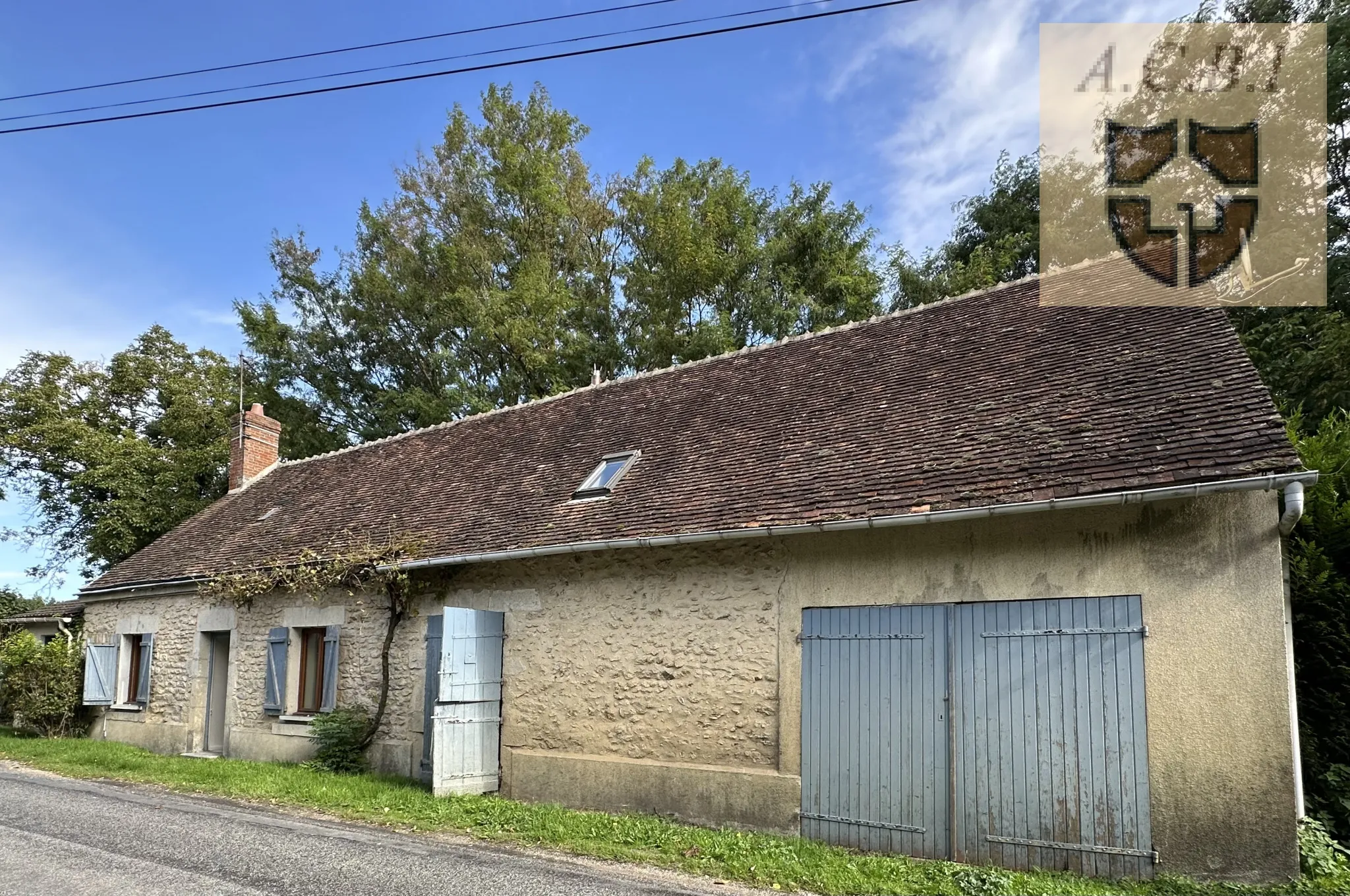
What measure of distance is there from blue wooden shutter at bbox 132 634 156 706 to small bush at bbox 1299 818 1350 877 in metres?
15.3

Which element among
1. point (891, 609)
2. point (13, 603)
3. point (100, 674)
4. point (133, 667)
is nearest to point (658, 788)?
point (891, 609)

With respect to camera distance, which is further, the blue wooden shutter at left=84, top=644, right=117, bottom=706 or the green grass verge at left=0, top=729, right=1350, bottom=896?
the blue wooden shutter at left=84, top=644, right=117, bottom=706

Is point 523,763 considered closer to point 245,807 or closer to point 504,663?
point 504,663

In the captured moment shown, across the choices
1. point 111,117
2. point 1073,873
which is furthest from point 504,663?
point 111,117

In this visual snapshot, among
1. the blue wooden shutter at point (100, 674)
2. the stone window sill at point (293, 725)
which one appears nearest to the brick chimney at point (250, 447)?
the blue wooden shutter at point (100, 674)

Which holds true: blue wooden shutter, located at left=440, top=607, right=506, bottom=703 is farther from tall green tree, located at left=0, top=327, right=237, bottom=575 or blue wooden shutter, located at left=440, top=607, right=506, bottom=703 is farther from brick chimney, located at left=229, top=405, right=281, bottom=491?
tall green tree, located at left=0, top=327, right=237, bottom=575

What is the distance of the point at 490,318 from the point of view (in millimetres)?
22297

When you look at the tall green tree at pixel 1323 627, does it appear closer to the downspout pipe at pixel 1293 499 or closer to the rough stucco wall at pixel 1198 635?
the rough stucco wall at pixel 1198 635

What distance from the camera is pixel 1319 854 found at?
588 centimetres

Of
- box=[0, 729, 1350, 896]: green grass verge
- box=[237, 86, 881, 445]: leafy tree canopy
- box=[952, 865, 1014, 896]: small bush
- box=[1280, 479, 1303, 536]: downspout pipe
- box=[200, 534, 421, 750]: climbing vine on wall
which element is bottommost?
box=[0, 729, 1350, 896]: green grass verge

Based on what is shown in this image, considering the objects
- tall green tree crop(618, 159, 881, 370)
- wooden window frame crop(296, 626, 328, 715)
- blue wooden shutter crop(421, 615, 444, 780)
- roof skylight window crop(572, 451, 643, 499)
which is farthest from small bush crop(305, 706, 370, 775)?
tall green tree crop(618, 159, 881, 370)

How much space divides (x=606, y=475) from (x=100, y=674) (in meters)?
10.4

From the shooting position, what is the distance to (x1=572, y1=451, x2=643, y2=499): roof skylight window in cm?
1038

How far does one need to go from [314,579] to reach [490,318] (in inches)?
465
